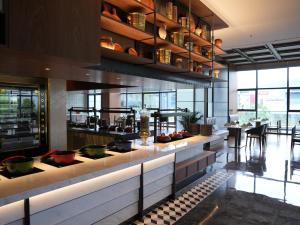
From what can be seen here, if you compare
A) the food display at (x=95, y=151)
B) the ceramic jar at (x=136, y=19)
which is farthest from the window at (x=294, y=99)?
the food display at (x=95, y=151)

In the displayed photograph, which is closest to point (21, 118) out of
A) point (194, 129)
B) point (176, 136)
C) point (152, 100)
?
point (176, 136)

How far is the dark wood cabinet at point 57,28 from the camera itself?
60.6 inches

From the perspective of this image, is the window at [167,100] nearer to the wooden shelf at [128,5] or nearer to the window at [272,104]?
the window at [272,104]

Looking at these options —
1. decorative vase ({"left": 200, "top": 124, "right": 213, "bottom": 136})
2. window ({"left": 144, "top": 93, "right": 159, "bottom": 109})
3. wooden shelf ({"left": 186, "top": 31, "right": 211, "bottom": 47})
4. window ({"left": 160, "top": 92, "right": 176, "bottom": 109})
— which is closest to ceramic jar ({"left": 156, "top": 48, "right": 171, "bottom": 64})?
wooden shelf ({"left": 186, "top": 31, "right": 211, "bottom": 47})

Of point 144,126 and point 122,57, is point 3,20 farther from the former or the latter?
point 144,126

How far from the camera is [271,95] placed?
12367mm

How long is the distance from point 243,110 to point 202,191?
1012cm

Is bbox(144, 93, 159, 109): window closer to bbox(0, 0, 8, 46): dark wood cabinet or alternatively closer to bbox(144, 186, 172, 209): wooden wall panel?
bbox(144, 186, 172, 209): wooden wall panel

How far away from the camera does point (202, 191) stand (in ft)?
12.9

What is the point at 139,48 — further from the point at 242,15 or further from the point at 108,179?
the point at 242,15

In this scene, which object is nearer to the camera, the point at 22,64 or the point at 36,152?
the point at 22,64

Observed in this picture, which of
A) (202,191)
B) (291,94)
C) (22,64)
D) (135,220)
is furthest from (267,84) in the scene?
(22,64)

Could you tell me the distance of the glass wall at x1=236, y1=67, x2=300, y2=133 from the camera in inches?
465

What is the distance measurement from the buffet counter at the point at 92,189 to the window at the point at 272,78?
416 inches
